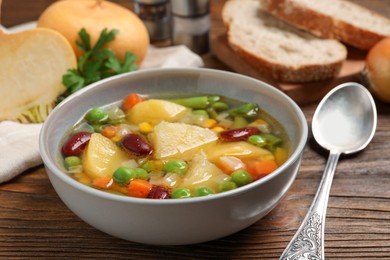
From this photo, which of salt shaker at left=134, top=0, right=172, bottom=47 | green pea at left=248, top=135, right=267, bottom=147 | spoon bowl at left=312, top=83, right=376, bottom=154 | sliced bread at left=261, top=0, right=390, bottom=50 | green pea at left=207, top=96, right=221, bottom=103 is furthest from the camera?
salt shaker at left=134, top=0, right=172, bottom=47

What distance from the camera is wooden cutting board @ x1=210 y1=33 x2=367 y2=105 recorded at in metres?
3.37

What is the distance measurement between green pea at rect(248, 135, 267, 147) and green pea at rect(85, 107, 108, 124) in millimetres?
686

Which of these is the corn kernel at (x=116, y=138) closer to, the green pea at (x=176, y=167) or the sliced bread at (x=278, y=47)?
the green pea at (x=176, y=167)

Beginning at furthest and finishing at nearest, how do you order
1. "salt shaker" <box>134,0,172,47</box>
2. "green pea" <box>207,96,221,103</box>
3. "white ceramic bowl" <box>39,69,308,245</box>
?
"salt shaker" <box>134,0,172,47</box> → "green pea" <box>207,96,221,103</box> → "white ceramic bowl" <box>39,69,308,245</box>

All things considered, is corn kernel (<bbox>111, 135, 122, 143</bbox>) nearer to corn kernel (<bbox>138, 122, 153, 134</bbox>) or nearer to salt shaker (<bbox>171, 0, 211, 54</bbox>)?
corn kernel (<bbox>138, 122, 153, 134</bbox>)

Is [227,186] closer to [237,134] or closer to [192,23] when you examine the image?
[237,134]

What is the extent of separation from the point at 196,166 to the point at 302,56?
1607 millimetres

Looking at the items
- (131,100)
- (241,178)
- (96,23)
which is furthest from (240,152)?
(96,23)

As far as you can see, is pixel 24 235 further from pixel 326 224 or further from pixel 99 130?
pixel 326 224

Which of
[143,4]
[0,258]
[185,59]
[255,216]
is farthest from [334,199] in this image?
[143,4]

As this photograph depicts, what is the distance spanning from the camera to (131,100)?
105 inches

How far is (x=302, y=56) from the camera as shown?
139 inches

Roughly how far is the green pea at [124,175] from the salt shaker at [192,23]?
2030mm

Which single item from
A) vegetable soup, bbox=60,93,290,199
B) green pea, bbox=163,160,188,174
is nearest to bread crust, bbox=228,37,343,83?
vegetable soup, bbox=60,93,290,199
